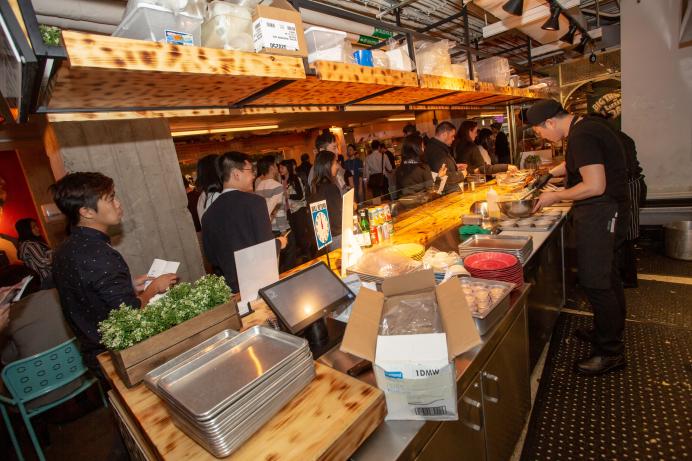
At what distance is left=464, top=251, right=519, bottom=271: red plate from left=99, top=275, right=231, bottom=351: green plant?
1.37 m

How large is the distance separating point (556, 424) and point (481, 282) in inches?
48.0

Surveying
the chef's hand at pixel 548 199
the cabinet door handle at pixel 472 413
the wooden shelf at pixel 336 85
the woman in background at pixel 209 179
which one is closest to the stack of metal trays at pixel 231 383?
the cabinet door handle at pixel 472 413

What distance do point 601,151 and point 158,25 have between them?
2665mm

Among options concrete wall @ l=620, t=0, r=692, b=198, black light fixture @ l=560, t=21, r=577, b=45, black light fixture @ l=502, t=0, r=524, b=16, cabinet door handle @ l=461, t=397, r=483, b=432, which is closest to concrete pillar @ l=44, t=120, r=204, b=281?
cabinet door handle @ l=461, t=397, r=483, b=432

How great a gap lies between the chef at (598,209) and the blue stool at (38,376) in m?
3.82

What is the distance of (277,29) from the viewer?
152 cm

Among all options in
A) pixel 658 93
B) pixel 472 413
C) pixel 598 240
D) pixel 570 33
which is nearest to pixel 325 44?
pixel 472 413

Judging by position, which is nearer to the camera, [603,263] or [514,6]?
[603,263]

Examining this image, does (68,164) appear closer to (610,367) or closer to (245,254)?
(245,254)

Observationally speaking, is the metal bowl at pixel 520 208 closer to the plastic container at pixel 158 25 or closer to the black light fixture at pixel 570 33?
the plastic container at pixel 158 25

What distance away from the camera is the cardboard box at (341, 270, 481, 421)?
0.99 metres

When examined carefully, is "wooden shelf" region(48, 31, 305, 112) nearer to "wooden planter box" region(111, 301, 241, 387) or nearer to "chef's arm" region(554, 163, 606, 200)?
"wooden planter box" region(111, 301, 241, 387)

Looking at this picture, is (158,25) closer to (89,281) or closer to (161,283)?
(89,281)

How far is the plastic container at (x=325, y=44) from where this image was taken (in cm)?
183
